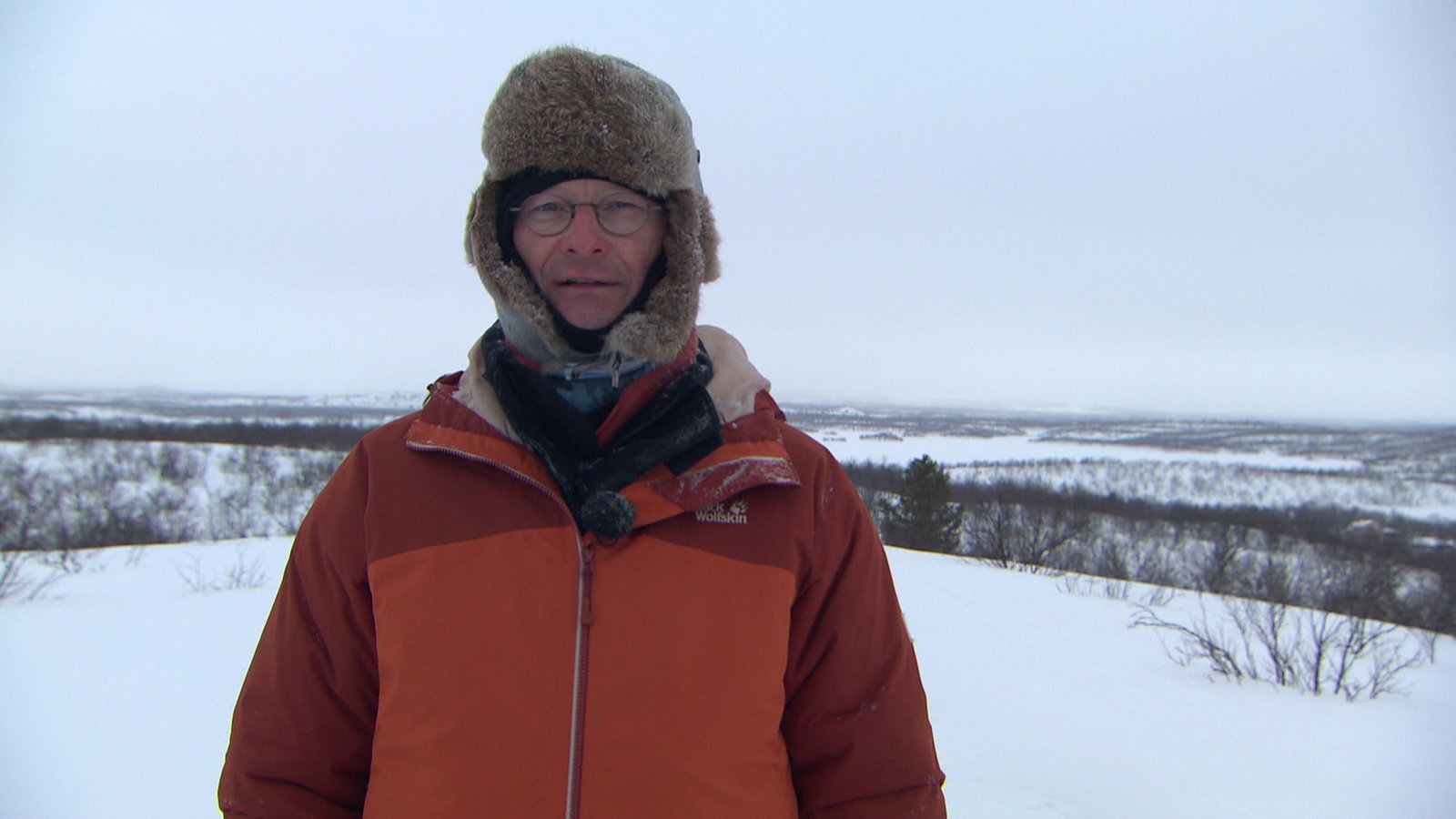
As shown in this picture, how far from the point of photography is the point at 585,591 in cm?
105

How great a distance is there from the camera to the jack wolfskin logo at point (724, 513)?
1.11 meters

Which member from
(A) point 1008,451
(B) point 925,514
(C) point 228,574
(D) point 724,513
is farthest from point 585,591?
(A) point 1008,451

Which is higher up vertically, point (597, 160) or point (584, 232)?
point (597, 160)

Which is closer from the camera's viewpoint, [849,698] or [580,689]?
[580,689]

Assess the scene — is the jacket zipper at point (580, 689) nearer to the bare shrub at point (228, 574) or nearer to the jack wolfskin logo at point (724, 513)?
the jack wolfskin logo at point (724, 513)

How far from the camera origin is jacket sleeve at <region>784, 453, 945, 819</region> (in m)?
1.12

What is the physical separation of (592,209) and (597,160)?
0.10 m

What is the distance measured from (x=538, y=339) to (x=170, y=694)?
16.5 feet

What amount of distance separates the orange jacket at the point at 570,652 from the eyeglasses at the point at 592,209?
0.35 m

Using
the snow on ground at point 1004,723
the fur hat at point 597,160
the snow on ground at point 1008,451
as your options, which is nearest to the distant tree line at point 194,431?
the snow on ground at point 1004,723

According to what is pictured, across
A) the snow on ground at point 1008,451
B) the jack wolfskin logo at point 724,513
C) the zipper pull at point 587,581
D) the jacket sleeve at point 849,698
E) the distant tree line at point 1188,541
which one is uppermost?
the jack wolfskin logo at point 724,513

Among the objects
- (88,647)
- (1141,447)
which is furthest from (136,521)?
(1141,447)

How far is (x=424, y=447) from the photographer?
3.65 ft

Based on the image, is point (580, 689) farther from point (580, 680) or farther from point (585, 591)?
point (585, 591)
